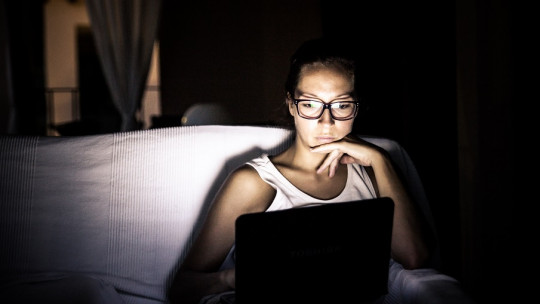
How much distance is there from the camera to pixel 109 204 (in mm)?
1630

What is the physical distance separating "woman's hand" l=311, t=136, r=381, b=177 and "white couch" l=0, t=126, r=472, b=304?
0.32 metres

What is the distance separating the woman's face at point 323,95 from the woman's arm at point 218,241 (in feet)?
0.70

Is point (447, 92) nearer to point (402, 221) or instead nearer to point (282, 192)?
point (402, 221)

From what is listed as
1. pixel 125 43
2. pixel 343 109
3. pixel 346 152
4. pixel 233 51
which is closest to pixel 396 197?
pixel 346 152

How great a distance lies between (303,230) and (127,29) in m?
2.63

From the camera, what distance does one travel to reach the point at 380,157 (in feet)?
5.17

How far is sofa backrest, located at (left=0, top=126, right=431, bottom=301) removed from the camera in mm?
1571

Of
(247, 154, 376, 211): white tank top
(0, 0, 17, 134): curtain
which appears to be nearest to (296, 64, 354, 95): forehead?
(247, 154, 376, 211): white tank top

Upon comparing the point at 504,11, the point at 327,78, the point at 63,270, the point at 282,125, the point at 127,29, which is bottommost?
the point at 63,270

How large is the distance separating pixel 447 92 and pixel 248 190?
4.68 ft

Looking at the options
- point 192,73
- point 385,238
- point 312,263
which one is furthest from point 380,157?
point 192,73

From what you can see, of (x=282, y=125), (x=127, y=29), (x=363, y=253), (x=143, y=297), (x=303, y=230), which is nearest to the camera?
(x=303, y=230)

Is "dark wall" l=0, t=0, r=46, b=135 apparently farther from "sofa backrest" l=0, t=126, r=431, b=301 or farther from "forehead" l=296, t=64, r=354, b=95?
"forehead" l=296, t=64, r=354, b=95

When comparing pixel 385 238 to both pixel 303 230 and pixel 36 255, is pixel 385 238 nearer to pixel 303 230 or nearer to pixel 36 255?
pixel 303 230
